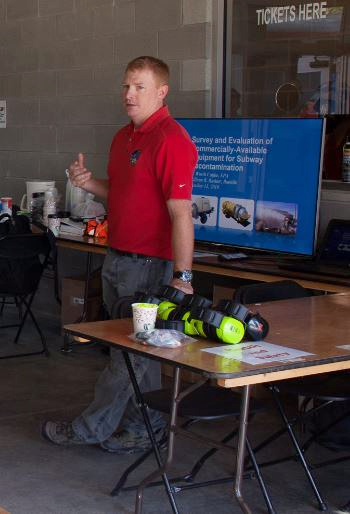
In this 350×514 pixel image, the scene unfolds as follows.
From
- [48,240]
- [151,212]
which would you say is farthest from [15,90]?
[151,212]

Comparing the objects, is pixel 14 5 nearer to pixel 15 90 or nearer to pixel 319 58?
pixel 15 90

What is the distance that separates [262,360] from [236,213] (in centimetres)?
268

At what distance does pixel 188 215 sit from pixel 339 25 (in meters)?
2.01

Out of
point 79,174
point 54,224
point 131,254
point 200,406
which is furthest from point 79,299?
point 200,406

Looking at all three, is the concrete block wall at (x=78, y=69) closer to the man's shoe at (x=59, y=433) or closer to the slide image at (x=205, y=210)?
the slide image at (x=205, y=210)

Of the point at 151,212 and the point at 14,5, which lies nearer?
the point at 151,212

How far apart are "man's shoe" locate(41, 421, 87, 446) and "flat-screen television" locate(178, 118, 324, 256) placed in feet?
5.12

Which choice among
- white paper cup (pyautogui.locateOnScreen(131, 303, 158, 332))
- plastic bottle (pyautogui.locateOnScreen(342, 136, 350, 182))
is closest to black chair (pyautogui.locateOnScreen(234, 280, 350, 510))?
white paper cup (pyautogui.locateOnScreen(131, 303, 158, 332))

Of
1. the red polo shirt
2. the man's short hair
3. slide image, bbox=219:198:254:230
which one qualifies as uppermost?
the man's short hair

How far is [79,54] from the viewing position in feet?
22.2

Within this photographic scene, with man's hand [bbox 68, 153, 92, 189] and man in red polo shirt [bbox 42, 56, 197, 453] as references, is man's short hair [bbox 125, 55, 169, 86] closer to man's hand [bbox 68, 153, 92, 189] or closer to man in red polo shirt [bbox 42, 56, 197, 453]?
man in red polo shirt [bbox 42, 56, 197, 453]

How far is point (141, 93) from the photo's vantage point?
155 inches

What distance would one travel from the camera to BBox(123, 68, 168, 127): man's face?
3.93 meters

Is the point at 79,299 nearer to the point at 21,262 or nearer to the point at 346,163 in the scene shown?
the point at 21,262
